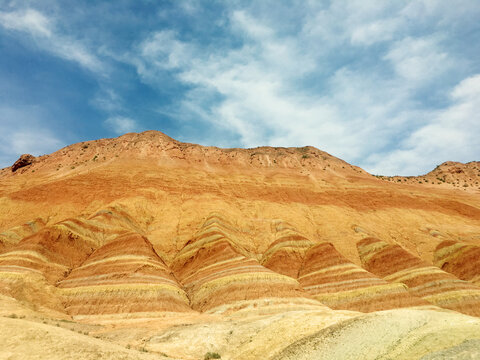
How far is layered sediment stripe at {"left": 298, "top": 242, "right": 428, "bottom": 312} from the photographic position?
3628cm

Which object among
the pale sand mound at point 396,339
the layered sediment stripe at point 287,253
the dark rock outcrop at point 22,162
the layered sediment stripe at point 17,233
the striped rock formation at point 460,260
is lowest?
the pale sand mound at point 396,339

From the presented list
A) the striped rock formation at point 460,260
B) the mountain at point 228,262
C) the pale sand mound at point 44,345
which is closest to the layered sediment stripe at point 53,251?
the mountain at point 228,262

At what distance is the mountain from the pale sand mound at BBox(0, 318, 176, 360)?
84 millimetres

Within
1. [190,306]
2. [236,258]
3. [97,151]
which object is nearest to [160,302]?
[190,306]

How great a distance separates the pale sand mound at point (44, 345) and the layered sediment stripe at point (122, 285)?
19736mm

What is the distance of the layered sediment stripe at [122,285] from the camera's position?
33.1 meters

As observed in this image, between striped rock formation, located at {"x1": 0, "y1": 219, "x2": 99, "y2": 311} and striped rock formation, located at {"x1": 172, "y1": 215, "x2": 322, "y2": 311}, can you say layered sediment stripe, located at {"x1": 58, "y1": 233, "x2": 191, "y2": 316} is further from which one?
striped rock formation, located at {"x1": 172, "y1": 215, "x2": 322, "y2": 311}

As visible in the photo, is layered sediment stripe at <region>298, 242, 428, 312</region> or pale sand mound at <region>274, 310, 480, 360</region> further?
layered sediment stripe at <region>298, 242, 428, 312</region>

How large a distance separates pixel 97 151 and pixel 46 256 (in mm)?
62759

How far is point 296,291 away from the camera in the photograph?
36188mm

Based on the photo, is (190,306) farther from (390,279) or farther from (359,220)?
(359,220)

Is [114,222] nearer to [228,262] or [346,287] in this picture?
[228,262]

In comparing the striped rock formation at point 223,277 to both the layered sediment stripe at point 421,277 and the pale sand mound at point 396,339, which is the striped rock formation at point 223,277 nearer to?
the layered sediment stripe at point 421,277

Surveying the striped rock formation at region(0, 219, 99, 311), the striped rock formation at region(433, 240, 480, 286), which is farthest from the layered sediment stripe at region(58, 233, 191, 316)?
the striped rock formation at region(433, 240, 480, 286)
